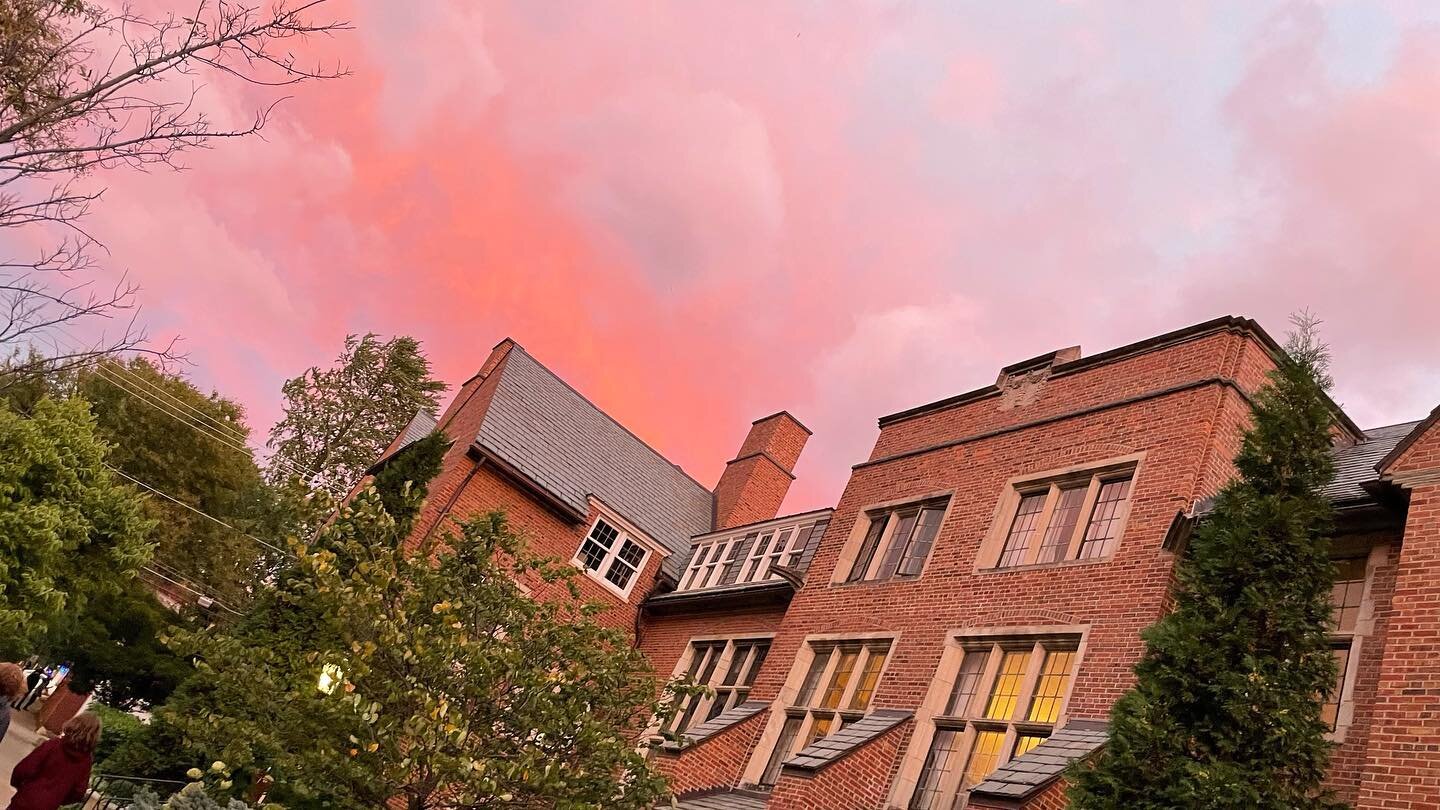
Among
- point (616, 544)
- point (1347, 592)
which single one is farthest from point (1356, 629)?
point (616, 544)

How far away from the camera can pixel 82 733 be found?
24.7 feet

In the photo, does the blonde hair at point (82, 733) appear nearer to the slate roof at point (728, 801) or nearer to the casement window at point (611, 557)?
the slate roof at point (728, 801)

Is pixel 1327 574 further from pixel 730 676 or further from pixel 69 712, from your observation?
pixel 69 712

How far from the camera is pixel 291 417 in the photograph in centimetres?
4466

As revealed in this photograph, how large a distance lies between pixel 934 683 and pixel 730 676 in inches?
279

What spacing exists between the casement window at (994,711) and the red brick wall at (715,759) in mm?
4023

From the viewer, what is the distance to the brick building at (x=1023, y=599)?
934 cm

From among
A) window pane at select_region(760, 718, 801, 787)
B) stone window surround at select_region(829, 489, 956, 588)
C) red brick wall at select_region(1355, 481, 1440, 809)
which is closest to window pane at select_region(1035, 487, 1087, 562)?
stone window surround at select_region(829, 489, 956, 588)

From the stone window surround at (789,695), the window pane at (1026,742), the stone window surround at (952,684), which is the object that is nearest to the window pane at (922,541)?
the stone window surround at (789,695)

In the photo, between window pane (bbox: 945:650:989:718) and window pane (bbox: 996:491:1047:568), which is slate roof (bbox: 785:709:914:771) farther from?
window pane (bbox: 996:491:1047:568)

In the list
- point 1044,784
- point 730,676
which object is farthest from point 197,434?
point 1044,784

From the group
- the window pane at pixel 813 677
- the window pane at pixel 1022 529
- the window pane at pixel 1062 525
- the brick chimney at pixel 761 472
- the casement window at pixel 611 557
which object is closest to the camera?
the window pane at pixel 1062 525

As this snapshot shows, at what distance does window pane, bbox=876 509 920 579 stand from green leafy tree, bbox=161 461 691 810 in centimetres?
591

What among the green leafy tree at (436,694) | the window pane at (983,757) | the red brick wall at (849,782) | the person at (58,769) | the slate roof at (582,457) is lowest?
the person at (58,769)
